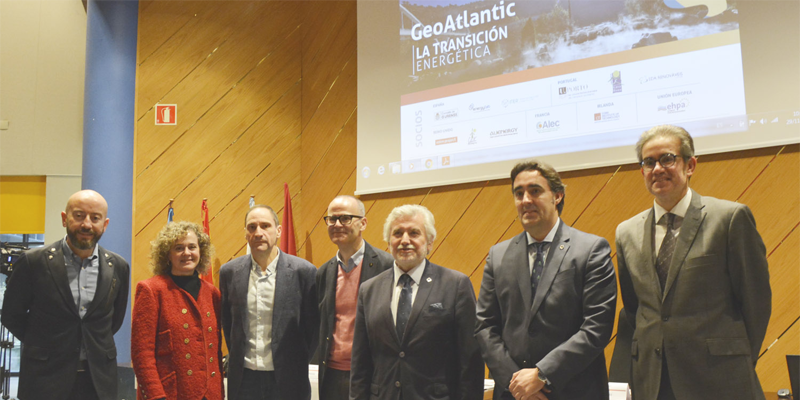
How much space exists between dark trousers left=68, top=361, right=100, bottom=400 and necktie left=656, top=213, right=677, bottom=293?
248 centimetres

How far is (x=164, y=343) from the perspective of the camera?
2.61m

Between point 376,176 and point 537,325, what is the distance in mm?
3308

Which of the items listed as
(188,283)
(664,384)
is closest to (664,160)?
(664,384)

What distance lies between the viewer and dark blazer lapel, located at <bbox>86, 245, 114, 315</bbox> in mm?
2846

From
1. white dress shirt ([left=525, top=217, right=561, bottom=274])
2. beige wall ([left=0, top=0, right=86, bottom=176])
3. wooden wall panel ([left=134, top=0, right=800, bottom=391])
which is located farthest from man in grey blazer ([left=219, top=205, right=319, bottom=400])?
beige wall ([left=0, top=0, right=86, bottom=176])

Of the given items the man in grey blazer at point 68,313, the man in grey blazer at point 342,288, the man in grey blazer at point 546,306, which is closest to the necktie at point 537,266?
the man in grey blazer at point 546,306

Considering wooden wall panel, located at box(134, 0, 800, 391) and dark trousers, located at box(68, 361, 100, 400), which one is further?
wooden wall panel, located at box(134, 0, 800, 391)

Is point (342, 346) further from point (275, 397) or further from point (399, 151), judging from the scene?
point (399, 151)

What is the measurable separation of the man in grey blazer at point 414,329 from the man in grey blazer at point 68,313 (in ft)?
4.16

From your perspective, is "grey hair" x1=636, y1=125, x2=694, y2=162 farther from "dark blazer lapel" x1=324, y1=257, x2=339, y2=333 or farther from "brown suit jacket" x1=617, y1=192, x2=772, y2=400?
"dark blazer lapel" x1=324, y1=257, x2=339, y2=333

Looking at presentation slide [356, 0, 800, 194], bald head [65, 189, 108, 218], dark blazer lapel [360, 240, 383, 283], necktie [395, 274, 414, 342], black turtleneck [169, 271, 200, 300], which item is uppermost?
presentation slide [356, 0, 800, 194]

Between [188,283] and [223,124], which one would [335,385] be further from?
[223,124]

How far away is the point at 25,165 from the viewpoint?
276 inches

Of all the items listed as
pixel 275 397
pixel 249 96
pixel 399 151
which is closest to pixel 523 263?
pixel 275 397
